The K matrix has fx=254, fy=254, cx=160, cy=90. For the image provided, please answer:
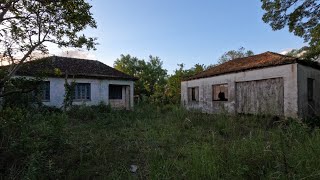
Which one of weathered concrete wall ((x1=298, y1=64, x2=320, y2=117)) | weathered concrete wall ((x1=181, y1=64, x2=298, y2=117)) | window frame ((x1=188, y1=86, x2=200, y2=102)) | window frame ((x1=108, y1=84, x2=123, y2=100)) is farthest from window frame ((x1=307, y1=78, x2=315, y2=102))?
window frame ((x1=108, y1=84, x2=123, y2=100))

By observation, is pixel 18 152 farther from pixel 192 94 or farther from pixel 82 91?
pixel 192 94

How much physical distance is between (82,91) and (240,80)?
1088 cm

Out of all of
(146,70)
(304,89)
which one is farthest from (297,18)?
(146,70)

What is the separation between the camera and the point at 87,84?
18.5 m

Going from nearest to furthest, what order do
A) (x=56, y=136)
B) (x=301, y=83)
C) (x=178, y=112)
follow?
(x=56, y=136) < (x=178, y=112) < (x=301, y=83)

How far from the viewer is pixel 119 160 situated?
5422 mm

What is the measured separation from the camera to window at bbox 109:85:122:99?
20.5 m

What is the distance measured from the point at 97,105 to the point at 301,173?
1634 centimetres

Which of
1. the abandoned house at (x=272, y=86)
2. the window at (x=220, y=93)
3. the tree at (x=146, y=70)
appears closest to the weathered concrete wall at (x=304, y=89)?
the abandoned house at (x=272, y=86)

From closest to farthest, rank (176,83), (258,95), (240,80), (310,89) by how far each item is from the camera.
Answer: (310,89), (258,95), (240,80), (176,83)

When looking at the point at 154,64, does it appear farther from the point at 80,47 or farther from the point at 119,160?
the point at 119,160

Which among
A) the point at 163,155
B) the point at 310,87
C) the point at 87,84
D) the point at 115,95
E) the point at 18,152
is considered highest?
the point at 87,84

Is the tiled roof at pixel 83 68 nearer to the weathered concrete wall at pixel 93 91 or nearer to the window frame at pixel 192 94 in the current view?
the weathered concrete wall at pixel 93 91

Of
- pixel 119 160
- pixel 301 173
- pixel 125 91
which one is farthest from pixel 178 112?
pixel 125 91
